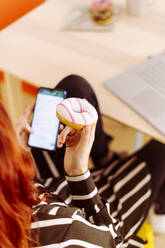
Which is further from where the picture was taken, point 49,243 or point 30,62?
point 30,62

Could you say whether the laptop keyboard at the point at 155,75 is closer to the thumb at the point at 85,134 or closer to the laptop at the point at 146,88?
the laptop at the point at 146,88

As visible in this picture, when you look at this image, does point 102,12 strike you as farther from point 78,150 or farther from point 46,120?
point 78,150

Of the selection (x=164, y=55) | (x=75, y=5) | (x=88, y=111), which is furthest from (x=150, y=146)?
(x=75, y=5)

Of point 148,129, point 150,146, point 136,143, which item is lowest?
point 136,143

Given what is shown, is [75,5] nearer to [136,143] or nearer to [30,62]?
[30,62]

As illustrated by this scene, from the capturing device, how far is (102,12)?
1.17m

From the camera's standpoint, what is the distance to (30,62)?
1.08 meters

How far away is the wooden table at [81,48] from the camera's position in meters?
1.02

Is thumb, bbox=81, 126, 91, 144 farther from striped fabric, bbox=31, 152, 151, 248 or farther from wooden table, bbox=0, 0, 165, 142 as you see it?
wooden table, bbox=0, 0, 165, 142

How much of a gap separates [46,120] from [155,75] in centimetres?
36

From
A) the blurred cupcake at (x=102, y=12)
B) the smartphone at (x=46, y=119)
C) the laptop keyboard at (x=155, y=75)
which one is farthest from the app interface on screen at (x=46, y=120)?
the blurred cupcake at (x=102, y=12)

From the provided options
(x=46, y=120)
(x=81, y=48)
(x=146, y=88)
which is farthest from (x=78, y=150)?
(x=81, y=48)

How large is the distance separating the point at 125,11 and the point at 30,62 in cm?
44

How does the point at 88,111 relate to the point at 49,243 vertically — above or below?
above
